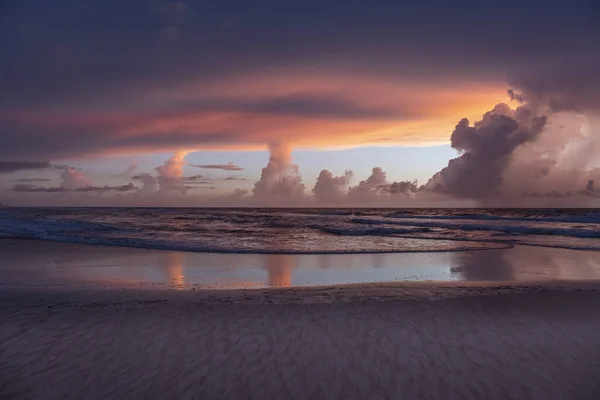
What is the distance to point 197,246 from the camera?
70.5 feet

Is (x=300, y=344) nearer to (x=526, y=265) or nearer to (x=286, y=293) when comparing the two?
(x=286, y=293)

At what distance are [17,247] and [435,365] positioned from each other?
2350cm

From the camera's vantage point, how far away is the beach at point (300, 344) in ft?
18.5

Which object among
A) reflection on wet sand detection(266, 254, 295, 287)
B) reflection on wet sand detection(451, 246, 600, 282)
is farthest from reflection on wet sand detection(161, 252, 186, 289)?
reflection on wet sand detection(451, 246, 600, 282)

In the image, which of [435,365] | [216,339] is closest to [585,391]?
[435,365]

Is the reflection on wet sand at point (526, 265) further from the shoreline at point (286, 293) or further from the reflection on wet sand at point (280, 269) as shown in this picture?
the reflection on wet sand at point (280, 269)

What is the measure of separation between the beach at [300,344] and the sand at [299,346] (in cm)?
2

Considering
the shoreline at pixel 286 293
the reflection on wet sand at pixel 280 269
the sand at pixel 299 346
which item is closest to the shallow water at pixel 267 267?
the reflection on wet sand at pixel 280 269

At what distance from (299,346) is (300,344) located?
77 mm

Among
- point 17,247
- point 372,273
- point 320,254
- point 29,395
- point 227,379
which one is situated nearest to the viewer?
point 29,395

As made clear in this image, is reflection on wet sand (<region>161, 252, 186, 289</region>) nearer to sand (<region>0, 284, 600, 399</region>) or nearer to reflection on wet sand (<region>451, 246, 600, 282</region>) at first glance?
sand (<region>0, 284, 600, 399</region>)

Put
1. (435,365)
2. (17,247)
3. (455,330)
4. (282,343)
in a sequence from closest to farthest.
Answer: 1. (435,365)
2. (282,343)
3. (455,330)
4. (17,247)

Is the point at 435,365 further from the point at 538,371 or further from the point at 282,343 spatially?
the point at 282,343

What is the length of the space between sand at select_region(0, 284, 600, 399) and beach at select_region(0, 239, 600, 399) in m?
0.02
